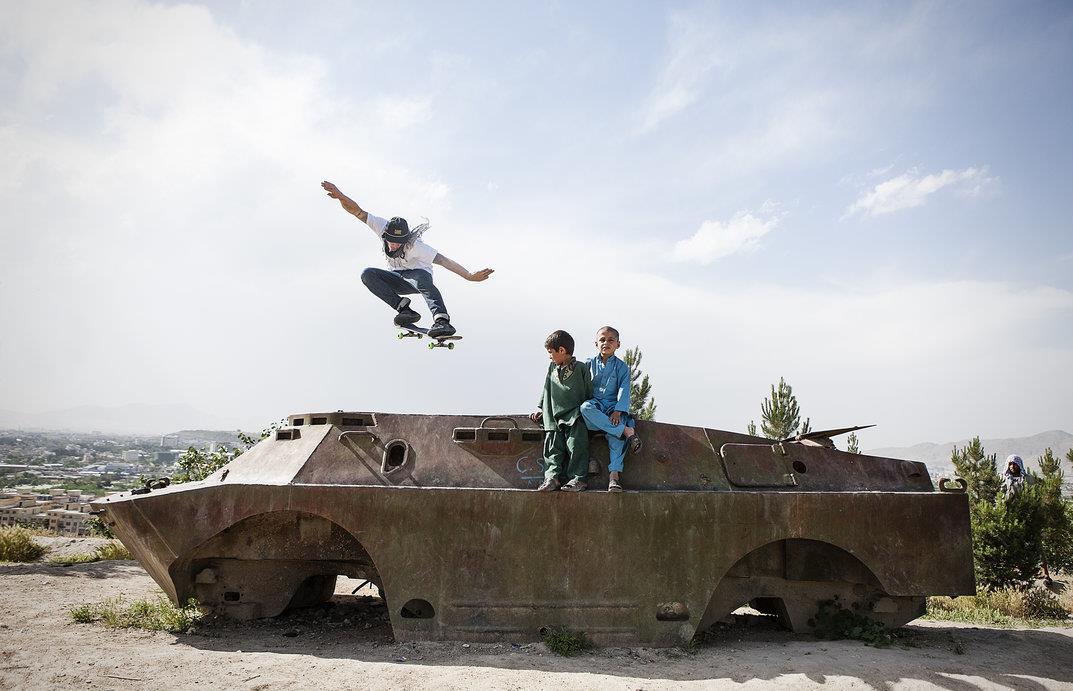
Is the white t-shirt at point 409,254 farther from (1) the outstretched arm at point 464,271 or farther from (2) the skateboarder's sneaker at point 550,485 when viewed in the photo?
(2) the skateboarder's sneaker at point 550,485

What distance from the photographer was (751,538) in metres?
5.95

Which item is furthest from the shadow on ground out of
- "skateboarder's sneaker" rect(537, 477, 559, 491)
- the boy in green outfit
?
the boy in green outfit

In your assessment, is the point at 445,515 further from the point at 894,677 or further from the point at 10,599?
the point at 10,599

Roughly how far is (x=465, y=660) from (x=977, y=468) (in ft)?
88.8

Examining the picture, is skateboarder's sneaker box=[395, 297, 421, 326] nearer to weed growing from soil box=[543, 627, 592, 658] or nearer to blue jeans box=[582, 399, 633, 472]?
blue jeans box=[582, 399, 633, 472]

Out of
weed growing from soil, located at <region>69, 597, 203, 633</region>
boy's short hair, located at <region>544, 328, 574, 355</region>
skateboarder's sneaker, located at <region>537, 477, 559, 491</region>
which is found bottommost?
weed growing from soil, located at <region>69, 597, 203, 633</region>

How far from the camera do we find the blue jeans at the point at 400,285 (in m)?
7.85

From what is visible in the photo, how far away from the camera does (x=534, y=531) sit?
580cm

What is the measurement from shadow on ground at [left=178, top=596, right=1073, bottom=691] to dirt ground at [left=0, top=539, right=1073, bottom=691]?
0.01m

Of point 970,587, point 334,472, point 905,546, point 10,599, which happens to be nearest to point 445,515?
point 334,472

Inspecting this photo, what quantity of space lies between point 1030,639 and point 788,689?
3459 millimetres

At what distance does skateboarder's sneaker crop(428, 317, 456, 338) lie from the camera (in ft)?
25.4

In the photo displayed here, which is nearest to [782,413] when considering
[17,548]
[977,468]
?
[977,468]

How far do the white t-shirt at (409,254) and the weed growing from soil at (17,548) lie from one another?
8512 mm
